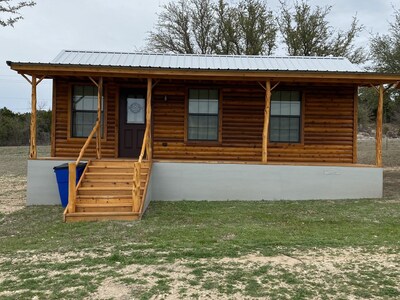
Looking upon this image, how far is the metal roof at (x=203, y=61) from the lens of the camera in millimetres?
11227

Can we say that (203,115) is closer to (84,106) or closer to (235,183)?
(235,183)

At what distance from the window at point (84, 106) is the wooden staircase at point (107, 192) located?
6.62 ft

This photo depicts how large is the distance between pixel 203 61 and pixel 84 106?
3754mm

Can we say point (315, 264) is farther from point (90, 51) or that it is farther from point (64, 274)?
point (90, 51)

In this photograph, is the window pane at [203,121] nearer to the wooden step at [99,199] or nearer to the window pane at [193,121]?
the window pane at [193,121]

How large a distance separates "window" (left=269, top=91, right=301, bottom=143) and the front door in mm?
3665

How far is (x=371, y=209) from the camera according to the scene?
8.42m

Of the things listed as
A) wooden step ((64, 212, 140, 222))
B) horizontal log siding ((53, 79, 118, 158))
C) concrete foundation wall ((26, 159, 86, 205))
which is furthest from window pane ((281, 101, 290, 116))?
concrete foundation wall ((26, 159, 86, 205))

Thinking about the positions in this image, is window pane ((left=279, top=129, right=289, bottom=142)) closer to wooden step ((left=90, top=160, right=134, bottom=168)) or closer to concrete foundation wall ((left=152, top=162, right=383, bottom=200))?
concrete foundation wall ((left=152, top=162, right=383, bottom=200))

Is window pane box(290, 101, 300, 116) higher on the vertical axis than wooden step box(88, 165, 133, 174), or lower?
higher

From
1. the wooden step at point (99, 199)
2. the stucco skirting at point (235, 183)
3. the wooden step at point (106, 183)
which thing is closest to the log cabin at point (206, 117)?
the stucco skirting at point (235, 183)

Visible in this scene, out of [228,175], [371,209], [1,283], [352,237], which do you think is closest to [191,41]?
[228,175]

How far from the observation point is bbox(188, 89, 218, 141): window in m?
11.2

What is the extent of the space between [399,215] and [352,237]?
2303 millimetres
